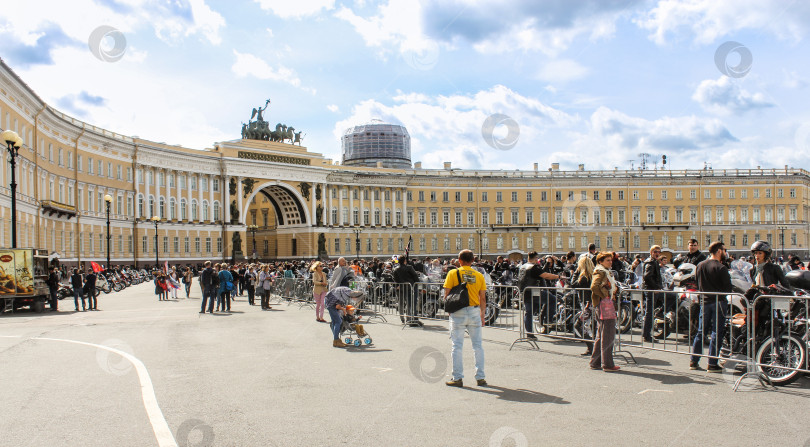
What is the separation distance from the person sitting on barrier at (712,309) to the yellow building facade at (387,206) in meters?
56.7

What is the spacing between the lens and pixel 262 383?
30.8ft

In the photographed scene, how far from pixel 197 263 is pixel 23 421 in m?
66.6

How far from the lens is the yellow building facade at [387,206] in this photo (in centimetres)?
6750

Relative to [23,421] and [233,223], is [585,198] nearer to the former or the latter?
[233,223]

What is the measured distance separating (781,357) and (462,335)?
411 centimetres

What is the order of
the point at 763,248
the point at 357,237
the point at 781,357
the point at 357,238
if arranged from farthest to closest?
the point at 357,238
the point at 357,237
the point at 763,248
the point at 781,357

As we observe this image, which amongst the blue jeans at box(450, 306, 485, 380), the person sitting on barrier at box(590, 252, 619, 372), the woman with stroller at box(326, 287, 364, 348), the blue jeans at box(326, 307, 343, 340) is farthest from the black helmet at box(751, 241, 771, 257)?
the blue jeans at box(326, 307, 343, 340)

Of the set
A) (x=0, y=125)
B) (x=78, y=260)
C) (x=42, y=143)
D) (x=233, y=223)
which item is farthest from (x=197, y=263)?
(x=0, y=125)

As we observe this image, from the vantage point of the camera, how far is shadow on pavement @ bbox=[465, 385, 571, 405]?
806 centimetres

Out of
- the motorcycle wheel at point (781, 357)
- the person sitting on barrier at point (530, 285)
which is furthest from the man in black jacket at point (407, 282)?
the motorcycle wheel at point (781, 357)

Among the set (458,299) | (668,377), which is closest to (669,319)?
(668,377)

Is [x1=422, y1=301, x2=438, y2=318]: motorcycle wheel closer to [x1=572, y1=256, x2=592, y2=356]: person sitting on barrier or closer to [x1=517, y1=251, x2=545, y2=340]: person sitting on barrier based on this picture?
[x1=517, y1=251, x2=545, y2=340]: person sitting on barrier

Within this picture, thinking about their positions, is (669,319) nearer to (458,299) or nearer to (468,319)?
(468,319)

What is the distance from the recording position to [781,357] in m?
8.97
